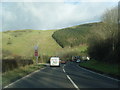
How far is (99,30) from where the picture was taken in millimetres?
45750

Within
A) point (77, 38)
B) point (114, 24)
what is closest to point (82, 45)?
point (77, 38)

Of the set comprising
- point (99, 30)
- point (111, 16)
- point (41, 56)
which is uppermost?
point (111, 16)

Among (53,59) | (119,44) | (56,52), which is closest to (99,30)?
(119,44)

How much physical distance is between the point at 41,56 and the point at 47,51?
698 centimetres

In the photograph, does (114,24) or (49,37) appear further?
(49,37)

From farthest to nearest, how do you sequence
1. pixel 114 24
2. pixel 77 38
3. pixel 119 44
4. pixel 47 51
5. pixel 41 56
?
pixel 77 38 → pixel 47 51 → pixel 41 56 → pixel 114 24 → pixel 119 44

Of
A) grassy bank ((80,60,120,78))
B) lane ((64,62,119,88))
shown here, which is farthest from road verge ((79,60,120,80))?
lane ((64,62,119,88))

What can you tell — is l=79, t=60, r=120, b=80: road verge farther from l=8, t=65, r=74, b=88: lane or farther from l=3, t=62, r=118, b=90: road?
l=8, t=65, r=74, b=88: lane

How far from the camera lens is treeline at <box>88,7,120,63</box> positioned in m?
38.8

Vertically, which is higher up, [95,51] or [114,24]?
[114,24]

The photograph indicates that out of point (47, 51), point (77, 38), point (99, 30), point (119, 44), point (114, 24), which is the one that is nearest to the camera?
point (119, 44)

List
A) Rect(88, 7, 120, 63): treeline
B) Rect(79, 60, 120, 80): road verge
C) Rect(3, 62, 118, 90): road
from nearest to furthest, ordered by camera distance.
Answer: Rect(3, 62, 118, 90): road → Rect(79, 60, 120, 80): road verge → Rect(88, 7, 120, 63): treeline

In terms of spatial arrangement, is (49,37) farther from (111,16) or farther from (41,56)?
(111,16)

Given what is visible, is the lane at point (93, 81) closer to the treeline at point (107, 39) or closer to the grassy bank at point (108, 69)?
the grassy bank at point (108, 69)
